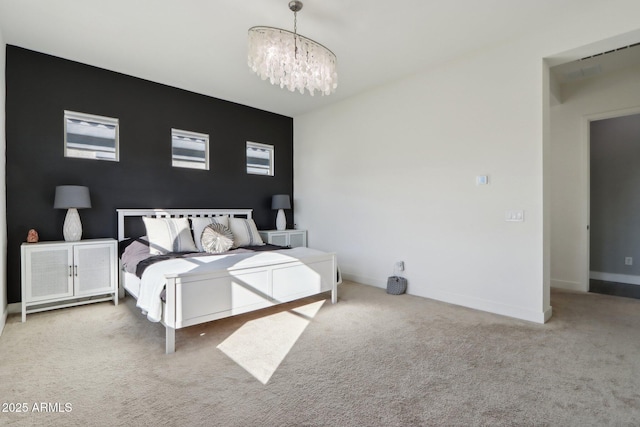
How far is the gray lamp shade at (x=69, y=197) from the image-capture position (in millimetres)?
3324

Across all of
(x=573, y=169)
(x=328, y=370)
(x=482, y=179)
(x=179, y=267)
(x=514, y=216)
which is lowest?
(x=328, y=370)

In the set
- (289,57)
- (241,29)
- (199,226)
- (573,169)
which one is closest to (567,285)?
(573,169)

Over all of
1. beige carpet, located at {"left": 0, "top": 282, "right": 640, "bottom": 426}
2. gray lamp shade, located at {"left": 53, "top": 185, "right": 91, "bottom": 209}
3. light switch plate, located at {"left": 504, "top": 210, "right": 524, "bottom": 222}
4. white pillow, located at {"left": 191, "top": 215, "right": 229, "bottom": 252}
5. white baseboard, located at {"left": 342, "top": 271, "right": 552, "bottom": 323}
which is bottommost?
beige carpet, located at {"left": 0, "top": 282, "right": 640, "bottom": 426}

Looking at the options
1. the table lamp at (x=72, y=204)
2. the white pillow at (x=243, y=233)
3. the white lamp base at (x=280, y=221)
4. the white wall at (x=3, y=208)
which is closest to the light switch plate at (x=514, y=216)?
the white pillow at (x=243, y=233)

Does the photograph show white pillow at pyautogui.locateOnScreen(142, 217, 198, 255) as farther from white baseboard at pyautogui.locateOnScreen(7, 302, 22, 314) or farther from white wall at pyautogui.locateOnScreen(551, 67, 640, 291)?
white wall at pyautogui.locateOnScreen(551, 67, 640, 291)

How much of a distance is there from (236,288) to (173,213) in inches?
85.3

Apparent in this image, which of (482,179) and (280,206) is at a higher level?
(482,179)

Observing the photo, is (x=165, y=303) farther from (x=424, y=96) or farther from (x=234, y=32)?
(x=424, y=96)

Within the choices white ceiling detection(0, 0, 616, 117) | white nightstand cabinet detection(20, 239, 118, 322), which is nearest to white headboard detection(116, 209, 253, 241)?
white nightstand cabinet detection(20, 239, 118, 322)

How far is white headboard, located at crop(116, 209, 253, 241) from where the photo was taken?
12.9ft

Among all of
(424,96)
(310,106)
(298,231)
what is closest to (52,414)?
(298,231)

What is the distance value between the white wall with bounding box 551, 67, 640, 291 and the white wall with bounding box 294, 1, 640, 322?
1.69 m

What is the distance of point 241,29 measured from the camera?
3.05 m

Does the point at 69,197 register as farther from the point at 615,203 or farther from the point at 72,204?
the point at 615,203
